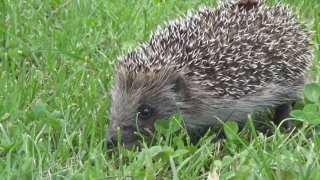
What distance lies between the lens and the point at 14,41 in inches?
232

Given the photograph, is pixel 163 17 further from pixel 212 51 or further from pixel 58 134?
pixel 58 134

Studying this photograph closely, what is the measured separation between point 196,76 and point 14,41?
2.26 meters

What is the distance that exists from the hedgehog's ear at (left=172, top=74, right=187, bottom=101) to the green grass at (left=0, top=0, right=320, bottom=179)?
1.61 feet

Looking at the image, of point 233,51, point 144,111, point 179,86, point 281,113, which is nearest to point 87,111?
point 144,111

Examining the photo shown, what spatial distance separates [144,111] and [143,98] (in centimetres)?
10

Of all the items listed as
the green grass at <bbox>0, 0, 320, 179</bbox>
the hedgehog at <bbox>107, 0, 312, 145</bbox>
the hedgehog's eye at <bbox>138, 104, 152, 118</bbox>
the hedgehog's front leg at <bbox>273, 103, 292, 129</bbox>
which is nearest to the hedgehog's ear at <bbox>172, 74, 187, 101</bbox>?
the hedgehog at <bbox>107, 0, 312, 145</bbox>

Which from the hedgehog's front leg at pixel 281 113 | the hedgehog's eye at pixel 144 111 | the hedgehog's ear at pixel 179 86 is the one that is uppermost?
the hedgehog's ear at pixel 179 86

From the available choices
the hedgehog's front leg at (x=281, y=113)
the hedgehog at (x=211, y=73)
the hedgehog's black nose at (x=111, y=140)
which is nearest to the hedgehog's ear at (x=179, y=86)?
the hedgehog at (x=211, y=73)

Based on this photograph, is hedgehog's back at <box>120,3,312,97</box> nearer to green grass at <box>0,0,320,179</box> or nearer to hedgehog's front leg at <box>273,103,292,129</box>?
hedgehog's front leg at <box>273,103,292,129</box>

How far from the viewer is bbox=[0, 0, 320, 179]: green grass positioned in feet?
12.2

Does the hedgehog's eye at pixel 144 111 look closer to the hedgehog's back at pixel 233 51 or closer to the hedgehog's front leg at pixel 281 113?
the hedgehog's back at pixel 233 51

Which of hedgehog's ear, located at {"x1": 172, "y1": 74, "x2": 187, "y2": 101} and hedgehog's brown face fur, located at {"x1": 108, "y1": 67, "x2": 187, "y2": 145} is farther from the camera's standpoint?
hedgehog's ear, located at {"x1": 172, "y1": 74, "x2": 187, "y2": 101}

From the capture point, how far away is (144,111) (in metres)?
4.46

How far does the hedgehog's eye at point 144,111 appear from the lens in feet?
14.6
